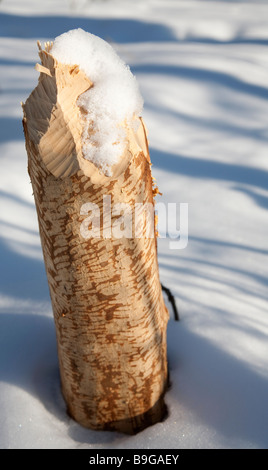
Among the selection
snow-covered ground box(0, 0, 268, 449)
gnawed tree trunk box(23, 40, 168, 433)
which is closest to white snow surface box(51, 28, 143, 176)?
gnawed tree trunk box(23, 40, 168, 433)

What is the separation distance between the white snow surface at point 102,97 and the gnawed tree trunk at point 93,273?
0.02 meters

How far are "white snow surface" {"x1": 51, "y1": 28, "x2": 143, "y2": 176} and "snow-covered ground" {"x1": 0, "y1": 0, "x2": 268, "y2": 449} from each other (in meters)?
0.65

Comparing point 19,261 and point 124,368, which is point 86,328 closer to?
point 124,368

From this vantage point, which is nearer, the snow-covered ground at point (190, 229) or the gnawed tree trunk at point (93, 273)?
the gnawed tree trunk at point (93, 273)

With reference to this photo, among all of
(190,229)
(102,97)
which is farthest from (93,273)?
(190,229)

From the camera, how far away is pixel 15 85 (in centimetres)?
268

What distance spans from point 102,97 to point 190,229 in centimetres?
108

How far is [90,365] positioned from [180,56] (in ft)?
8.17

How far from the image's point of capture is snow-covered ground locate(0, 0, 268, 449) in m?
1.07

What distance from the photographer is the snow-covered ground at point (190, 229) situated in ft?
3.51

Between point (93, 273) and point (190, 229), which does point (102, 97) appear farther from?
point (190, 229)

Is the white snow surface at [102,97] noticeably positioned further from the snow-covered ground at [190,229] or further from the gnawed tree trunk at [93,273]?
the snow-covered ground at [190,229]
